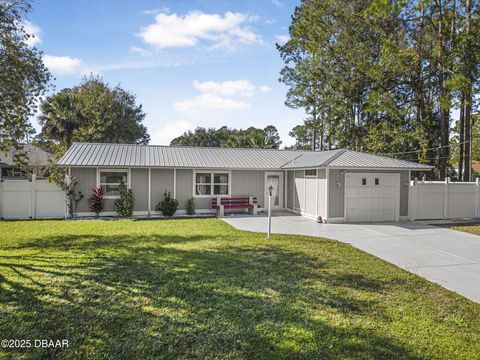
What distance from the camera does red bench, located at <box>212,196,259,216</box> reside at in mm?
14682

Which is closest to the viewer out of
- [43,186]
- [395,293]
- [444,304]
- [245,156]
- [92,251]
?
[444,304]

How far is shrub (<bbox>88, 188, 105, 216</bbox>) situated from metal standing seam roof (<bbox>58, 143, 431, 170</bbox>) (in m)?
1.21

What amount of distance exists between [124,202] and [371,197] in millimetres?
10374

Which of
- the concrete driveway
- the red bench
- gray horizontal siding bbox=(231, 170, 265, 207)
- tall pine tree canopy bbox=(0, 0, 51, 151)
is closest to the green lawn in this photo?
the concrete driveway

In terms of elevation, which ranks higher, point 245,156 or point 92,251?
point 245,156

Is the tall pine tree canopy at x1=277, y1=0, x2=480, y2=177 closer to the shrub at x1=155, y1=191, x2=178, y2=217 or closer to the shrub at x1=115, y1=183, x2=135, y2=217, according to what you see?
the shrub at x1=155, y1=191, x2=178, y2=217

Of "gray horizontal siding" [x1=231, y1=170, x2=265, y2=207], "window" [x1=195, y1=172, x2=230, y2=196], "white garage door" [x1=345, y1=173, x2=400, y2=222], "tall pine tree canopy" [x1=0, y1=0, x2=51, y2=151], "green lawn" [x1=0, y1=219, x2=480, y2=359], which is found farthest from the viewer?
"gray horizontal siding" [x1=231, y1=170, x2=265, y2=207]

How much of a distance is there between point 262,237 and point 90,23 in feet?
26.2

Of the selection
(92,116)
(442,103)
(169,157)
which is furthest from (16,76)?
(92,116)

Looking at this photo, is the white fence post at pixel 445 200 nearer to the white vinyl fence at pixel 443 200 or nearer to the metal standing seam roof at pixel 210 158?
the white vinyl fence at pixel 443 200

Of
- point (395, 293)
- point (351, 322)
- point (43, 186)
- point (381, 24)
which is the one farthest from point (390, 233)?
point (381, 24)

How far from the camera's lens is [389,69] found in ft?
64.2

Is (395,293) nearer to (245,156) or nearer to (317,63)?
(245,156)

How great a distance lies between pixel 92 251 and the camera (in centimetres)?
729
